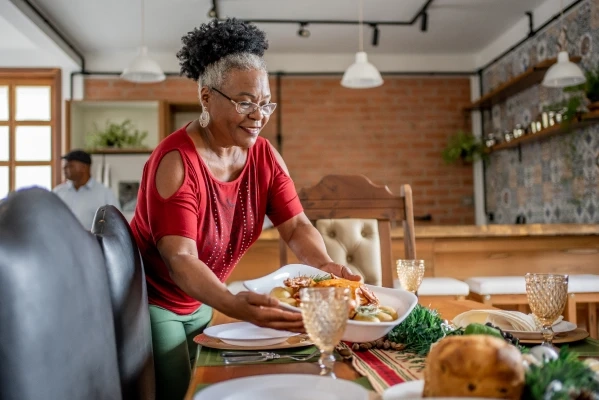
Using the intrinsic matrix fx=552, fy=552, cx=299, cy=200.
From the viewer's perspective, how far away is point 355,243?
7.39 ft

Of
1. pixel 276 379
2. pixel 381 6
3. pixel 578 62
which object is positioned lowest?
pixel 276 379

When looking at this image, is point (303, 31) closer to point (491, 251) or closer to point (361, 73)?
point (361, 73)

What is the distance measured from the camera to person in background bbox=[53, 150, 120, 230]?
14.6ft

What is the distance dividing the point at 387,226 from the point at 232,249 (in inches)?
35.0

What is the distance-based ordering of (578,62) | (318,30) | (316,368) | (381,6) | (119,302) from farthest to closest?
(318,30), (381,6), (578,62), (119,302), (316,368)

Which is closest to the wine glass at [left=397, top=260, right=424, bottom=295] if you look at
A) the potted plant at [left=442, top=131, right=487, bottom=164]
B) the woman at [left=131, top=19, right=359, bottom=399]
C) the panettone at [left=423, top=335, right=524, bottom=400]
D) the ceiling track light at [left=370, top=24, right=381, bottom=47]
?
the woman at [left=131, top=19, right=359, bottom=399]

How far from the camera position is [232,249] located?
1.50 metres

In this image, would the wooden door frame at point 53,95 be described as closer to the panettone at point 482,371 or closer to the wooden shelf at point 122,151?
the wooden shelf at point 122,151

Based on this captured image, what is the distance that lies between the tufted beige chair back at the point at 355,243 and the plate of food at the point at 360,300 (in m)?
0.99

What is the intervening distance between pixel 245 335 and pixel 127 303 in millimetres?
249

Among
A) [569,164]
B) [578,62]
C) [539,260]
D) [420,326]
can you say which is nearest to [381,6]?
[578,62]

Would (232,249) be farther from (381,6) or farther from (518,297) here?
(381,6)

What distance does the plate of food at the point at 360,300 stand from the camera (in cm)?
93

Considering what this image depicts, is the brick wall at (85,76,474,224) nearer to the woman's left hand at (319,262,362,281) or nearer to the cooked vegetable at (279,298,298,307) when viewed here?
the woman's left hand at (319,262,362,281)
